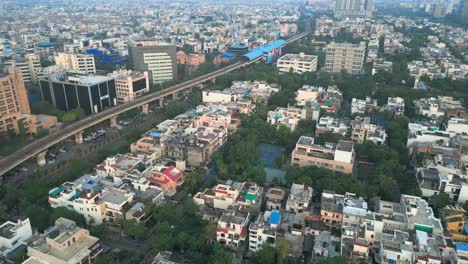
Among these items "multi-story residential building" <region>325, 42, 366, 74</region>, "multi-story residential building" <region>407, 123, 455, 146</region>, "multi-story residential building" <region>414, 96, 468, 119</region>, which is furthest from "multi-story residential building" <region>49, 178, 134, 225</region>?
"multi-story residential building" <region>325, 42, 366, 74</region>

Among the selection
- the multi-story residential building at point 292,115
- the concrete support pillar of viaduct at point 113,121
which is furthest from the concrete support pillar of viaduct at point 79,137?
the multi-story residential building at point 292,115

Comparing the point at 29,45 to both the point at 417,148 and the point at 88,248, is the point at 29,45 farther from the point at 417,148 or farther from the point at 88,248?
the point at 417,148

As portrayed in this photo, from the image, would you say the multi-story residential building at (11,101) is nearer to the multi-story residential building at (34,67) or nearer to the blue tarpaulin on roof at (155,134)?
the blue tarpaulin on roof at (155,134)

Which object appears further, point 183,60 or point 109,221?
point 183,60

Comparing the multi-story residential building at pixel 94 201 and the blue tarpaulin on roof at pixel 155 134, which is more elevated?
the blue tarpaulin on roof at pixel 155 134

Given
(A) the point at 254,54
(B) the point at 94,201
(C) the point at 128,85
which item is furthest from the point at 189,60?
(B) the point at 94,201

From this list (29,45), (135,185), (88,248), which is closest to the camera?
(88,248)

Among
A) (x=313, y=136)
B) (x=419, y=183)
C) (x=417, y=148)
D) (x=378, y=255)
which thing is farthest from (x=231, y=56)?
(x=378, y=255)

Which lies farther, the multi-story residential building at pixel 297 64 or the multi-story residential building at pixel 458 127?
the multi-story residential building at pixel 297 64

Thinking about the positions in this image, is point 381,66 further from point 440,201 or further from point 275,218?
point 275,218
